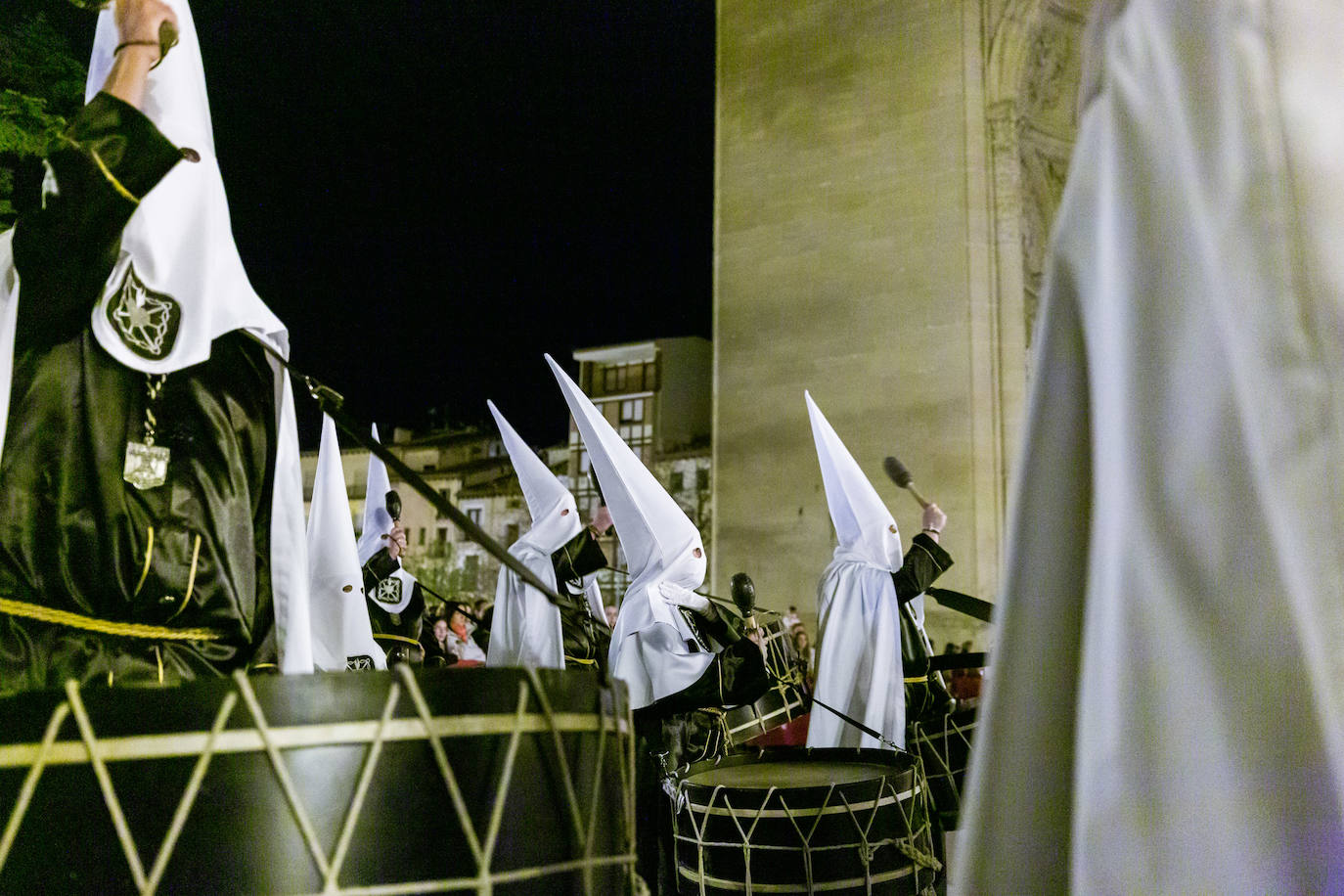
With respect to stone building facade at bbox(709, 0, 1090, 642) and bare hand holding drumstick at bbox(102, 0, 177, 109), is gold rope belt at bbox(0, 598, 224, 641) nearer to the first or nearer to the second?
bare hand holding drumstick at bbox(102, 0, 177, 109)

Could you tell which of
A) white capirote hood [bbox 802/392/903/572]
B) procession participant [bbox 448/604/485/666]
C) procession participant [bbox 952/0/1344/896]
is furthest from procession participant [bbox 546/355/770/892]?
procession participant [bbox 448/604/485/666]

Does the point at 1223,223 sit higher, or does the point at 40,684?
the point at 1223,223

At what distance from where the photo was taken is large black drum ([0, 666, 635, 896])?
64.0 inches

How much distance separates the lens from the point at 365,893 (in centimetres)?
169

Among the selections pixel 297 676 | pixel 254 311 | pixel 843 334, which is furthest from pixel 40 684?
pixel 843 334

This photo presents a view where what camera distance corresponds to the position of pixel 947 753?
6574 mm

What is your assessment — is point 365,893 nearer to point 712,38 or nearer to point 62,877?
point 62,877

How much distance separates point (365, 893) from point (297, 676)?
321 millimetres

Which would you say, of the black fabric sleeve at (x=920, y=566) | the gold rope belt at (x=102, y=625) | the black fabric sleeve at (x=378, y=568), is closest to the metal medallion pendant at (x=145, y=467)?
the gold rope belt at (x=102, y=625)

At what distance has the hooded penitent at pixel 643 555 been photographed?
657cm

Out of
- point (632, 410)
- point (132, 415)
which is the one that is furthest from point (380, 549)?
point (632, 410)

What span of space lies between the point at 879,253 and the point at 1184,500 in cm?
1498

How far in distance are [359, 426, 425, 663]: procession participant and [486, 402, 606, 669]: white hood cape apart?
1.95ft

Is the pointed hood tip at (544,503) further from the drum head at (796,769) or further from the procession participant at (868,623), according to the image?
the drum head at (796,769)
